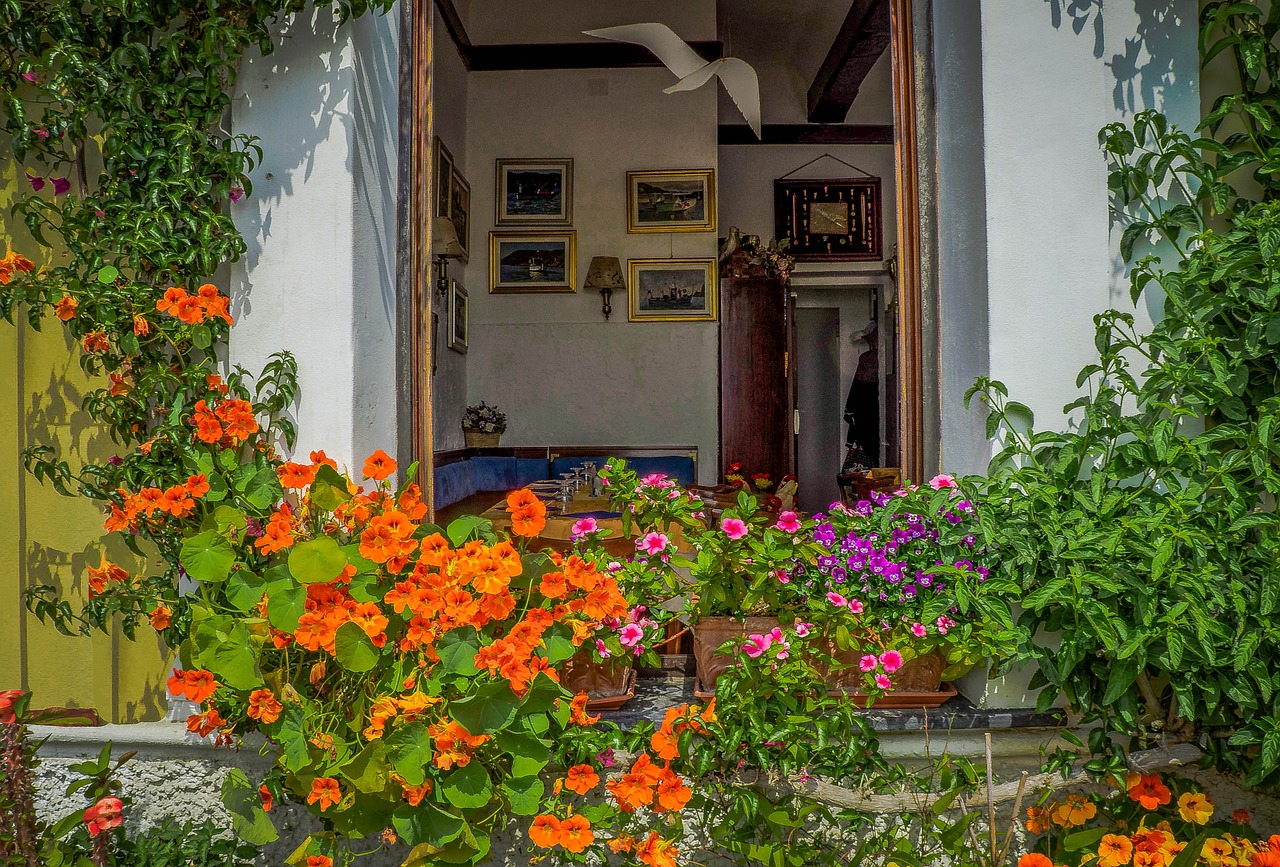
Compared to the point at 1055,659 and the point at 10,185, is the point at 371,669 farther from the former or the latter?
the point at 10,185

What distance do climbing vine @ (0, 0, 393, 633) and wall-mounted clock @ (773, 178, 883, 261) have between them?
593cm

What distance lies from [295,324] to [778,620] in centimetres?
139

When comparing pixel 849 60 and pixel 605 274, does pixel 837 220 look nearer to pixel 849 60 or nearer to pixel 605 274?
pixel 849 60

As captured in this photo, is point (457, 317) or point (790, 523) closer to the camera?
point (790, 523)

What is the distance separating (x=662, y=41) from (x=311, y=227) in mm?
3274

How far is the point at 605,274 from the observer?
6.29 meters

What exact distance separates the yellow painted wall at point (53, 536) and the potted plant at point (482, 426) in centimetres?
391

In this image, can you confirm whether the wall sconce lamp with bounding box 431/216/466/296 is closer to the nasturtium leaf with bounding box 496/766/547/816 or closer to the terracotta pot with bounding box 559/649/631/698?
the terracotta pot with bounding box 559/649/631/698

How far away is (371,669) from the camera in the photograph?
1.55 metres

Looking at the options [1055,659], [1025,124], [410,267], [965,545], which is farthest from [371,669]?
[1025,124]

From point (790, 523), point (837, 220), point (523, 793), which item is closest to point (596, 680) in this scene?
point (523, 793)

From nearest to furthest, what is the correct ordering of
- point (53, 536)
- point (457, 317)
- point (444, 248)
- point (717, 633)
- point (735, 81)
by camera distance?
point (717, 633) → point (53, 536) → point (735, 81) → point (444, 248) → point (457, 317)

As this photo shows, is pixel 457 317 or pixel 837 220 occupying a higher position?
pixel 837 220

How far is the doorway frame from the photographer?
2.04m
